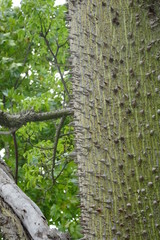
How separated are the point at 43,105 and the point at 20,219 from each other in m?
2.45

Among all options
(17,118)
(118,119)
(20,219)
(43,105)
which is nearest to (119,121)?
(118,119)

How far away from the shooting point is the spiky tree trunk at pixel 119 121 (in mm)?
1314

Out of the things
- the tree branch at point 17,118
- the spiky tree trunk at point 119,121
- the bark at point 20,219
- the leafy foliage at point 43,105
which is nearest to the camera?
the spiky tree trunk at point 119,121

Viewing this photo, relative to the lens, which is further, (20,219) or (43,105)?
(43,105)

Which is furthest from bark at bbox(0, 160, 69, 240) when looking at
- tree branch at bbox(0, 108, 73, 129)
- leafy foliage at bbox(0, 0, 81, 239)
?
leafy foliage at bbox(0, 0, 81, 239)

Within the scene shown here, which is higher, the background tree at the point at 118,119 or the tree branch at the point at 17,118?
the tree branch at the point at 17,118

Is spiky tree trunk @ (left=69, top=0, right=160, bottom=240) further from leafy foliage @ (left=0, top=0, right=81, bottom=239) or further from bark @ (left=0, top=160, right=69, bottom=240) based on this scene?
leafy foliage @ (left=0, top=0, right=81, bottom=239)

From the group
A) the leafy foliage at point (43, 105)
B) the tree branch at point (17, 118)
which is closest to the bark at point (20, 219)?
the tree branch at point (17, 118)

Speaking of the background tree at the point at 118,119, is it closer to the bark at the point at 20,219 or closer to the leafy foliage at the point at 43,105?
the bark at the point at 20,219

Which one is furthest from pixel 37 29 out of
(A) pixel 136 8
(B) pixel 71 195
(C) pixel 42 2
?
(A) pixel 136 8

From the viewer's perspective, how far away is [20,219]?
2.40 meters

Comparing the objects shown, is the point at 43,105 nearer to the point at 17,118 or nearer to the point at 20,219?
the point at 17,118

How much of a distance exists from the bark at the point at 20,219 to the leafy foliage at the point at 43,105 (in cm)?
135

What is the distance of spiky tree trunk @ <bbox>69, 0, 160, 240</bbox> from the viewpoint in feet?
4.31
